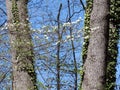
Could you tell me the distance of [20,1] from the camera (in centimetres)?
947

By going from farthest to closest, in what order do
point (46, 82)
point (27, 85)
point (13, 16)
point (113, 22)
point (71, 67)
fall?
1. point (46, 82)
2. point (71, 67)
3. point (13, 16)
4. point (27, 85)
5. point (113, 22)

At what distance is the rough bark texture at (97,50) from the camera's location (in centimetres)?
641

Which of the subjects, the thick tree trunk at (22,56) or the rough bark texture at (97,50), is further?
the thick tree trunk at (22,56)

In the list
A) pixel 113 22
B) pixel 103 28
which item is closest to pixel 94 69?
pixel 103 28

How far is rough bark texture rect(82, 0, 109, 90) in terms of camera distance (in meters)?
6.41

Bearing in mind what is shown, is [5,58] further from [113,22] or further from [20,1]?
[113,22]

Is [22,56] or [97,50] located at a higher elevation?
[97,50]

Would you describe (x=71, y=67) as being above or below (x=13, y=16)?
below

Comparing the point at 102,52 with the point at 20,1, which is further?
the point at 20,1

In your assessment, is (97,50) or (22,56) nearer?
(97,50)

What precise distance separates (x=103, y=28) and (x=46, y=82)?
16.3 ft

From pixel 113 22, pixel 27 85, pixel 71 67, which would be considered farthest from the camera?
pixel 71 67

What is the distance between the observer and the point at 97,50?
6520mm

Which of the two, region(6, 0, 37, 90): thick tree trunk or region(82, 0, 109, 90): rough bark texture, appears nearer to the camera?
region(82, 0, 109, 90): rough bark texture
